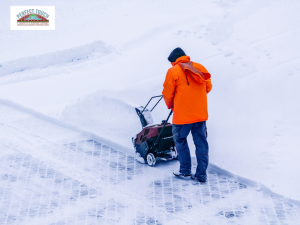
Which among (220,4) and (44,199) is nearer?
(44,199)

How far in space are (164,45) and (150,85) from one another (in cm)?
276

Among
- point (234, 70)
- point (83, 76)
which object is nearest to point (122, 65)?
point (83, 76)

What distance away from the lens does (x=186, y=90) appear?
149 inches

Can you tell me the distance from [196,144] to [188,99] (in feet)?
1.87

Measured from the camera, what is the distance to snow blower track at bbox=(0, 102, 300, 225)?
342 centimetres

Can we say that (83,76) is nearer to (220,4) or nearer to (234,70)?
(234,70)

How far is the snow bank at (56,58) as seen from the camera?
9.52 meters

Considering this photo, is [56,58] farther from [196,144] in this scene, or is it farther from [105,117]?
[196,144]

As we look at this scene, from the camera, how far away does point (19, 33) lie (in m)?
11.5

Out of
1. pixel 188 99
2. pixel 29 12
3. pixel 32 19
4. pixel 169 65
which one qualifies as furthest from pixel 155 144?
pixel 29 12

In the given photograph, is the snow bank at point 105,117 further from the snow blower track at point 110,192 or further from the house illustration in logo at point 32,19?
the house illustration in logo at point 32,19

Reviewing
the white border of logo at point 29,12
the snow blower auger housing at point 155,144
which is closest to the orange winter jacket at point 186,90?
the snow blower auger housing at point 155,144

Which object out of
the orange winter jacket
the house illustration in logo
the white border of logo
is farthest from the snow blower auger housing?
the house illustration in logo

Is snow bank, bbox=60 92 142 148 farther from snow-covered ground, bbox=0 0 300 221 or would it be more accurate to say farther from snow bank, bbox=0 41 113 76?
snow bank, bbox=0 41 113 76
